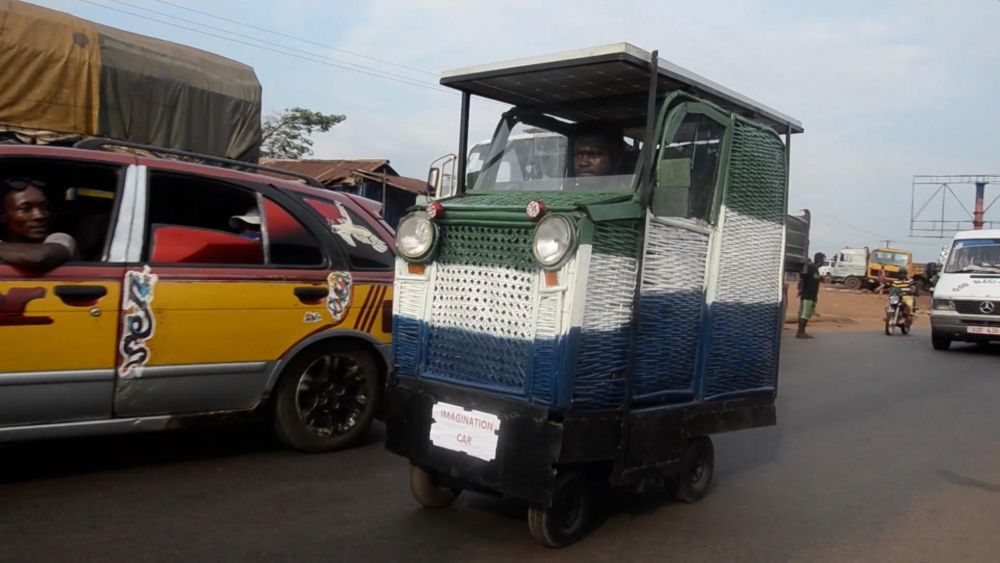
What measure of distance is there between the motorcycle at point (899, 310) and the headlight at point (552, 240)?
674 inches

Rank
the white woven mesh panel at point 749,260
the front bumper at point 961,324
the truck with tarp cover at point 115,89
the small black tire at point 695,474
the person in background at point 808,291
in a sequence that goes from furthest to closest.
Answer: the person in background at point 808,291 < the front bumper at point 961,324 < the truck with tarp cover at point 115,89 < the small black tire at point 695,474 < the white woven mesh panel at point 749,260

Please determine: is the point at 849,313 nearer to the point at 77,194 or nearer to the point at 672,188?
the point at 672,188

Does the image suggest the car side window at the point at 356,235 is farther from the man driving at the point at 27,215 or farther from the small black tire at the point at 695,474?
the small black tire at the point at 695,474

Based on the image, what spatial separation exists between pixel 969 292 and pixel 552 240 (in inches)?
516

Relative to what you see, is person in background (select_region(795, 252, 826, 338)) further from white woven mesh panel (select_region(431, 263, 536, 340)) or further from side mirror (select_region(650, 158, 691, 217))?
white woven mesh panel (select_region(431, 263, 536, 340))

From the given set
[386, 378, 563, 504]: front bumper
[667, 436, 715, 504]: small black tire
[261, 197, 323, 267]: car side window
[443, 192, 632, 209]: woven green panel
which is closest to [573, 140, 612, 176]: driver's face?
[443, 192, 632, 209]: woven green panel

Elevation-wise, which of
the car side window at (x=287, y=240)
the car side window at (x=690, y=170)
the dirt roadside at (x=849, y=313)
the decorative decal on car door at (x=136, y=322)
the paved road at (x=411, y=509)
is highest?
the car side window at (x=690, y=170)

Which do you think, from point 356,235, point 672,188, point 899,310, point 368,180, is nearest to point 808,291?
point 899,310

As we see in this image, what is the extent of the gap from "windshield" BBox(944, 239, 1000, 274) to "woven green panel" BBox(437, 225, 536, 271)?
13287mm

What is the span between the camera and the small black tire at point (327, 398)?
509 cm

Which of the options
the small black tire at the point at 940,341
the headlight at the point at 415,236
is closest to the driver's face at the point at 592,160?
the headlight at the point at 415,236

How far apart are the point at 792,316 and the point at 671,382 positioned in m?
19.8

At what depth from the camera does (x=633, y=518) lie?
4.37m

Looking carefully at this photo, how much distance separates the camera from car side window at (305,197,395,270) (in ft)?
17.9
